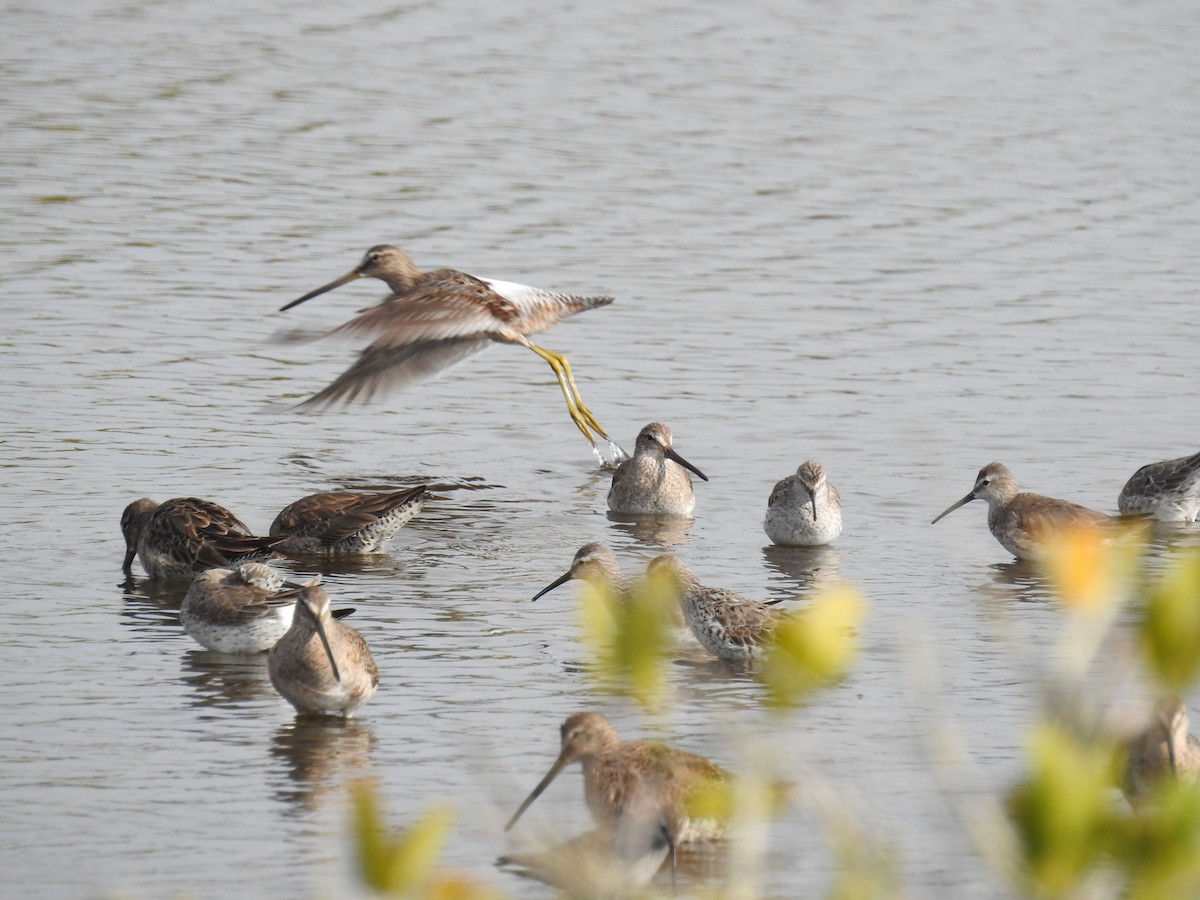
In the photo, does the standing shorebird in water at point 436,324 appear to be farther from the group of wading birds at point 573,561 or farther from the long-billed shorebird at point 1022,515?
the long-billed shorebird at point 1022,515


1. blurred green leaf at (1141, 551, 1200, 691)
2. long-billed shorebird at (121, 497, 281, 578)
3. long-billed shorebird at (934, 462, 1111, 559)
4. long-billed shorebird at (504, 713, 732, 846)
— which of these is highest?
blurred green leaf at (1141, 551, 1200, 691)

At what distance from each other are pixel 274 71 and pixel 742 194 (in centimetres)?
880

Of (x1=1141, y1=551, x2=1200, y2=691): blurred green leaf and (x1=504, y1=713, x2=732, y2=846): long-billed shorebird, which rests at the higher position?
(x1=1141, y1=551, x2=1200, y2=691): blurred green leaf

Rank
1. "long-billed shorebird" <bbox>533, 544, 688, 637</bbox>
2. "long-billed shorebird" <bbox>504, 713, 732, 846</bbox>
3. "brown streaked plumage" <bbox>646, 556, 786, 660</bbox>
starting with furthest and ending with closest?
1. "long-billed shorebird" <bbox>533, 544, 688, 637</bbox>
2. "brown streaked plumage" <bbox>646, 556, 786, 660</bbox>
3. "long-billed shorebird" <bbox>504, 713, 732, 846</bbox>

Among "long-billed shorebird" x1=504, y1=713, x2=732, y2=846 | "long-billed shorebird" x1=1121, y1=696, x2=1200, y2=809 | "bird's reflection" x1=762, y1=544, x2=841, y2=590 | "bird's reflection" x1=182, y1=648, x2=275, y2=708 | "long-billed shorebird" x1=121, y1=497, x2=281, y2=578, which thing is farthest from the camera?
"bird's reflection" x1=762, y1=544, x2=841, y2=590

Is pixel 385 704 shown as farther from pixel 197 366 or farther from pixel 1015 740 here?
pixel 197 366

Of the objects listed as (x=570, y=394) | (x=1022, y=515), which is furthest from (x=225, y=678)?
(x=570, y=394)

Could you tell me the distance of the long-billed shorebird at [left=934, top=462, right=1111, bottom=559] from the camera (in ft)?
37.4

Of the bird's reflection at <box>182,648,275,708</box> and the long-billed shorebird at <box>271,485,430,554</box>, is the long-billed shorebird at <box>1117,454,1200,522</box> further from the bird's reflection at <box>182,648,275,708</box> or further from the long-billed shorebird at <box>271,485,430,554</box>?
the bird's reflection at <box>182,648,275,708</box>

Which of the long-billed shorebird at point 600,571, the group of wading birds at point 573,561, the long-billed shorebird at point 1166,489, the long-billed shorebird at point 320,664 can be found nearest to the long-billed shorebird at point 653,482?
the group of wading birds at point 573,561

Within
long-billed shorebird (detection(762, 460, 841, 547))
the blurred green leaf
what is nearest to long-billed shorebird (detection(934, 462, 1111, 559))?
long-billed shorebird (detection(762, 460, 841, 547))

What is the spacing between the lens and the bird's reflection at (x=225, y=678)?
8734 mm

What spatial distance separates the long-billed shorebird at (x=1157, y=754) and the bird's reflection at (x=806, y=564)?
369 cm

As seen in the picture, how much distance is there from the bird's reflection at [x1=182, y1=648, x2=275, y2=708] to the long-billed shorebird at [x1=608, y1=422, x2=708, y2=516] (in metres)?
3.66
